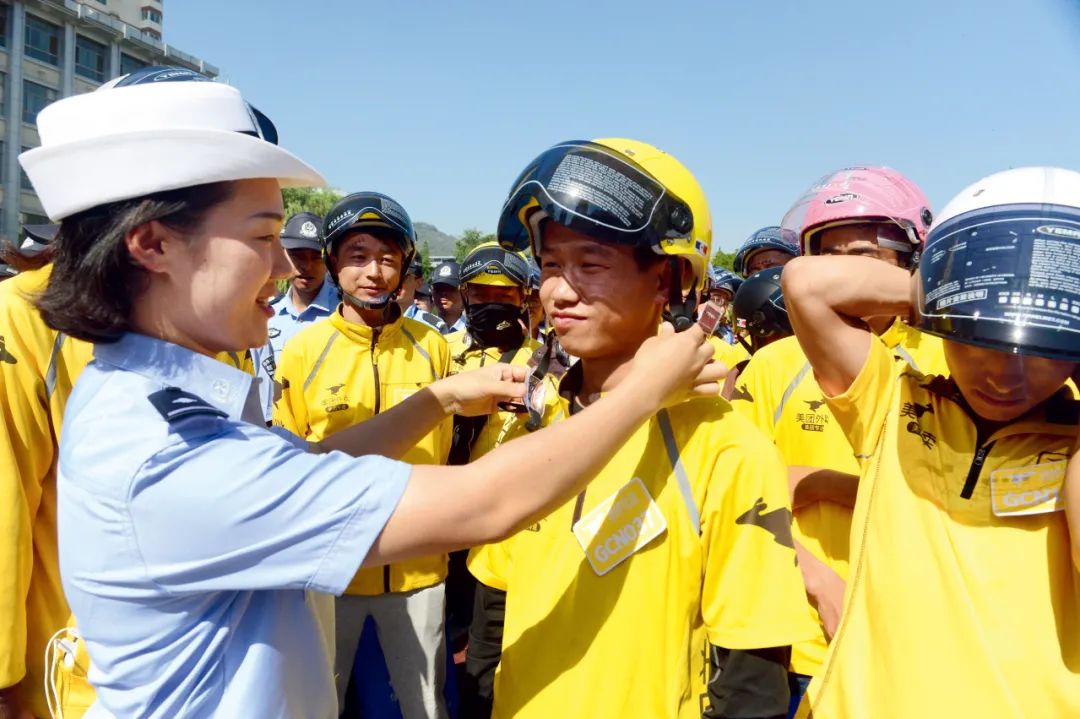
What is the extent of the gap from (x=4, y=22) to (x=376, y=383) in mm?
47022

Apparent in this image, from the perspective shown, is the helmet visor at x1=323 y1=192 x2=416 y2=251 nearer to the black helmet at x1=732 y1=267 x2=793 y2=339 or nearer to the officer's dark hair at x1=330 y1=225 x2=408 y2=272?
the officer's dark hair at x1=330 y1=225 x2=408 y2=272

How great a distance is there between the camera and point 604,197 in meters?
1.93

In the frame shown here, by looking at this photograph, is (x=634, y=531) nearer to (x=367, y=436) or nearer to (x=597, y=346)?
(x=597, y=346)

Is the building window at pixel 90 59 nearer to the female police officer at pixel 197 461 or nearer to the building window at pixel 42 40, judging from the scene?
the building window at pixel 42 40

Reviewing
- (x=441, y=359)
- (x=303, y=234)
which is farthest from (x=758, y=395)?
(x=303, y=234)

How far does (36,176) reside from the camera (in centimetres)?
162

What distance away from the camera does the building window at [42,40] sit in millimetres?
38969

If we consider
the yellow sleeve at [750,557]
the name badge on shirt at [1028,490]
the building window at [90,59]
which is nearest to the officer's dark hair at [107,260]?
the yellow sleeve at [750,557]

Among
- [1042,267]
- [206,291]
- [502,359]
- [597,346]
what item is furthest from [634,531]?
[502,359]

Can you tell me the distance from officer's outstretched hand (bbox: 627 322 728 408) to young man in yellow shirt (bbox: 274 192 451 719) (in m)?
2.33

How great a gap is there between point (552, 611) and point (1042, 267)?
1.45 meters

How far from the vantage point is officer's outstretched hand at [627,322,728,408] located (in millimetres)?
1704

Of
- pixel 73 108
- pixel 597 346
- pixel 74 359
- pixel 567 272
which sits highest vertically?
pixel 73 108

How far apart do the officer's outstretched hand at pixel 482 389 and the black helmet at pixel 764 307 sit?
89.1 inches
